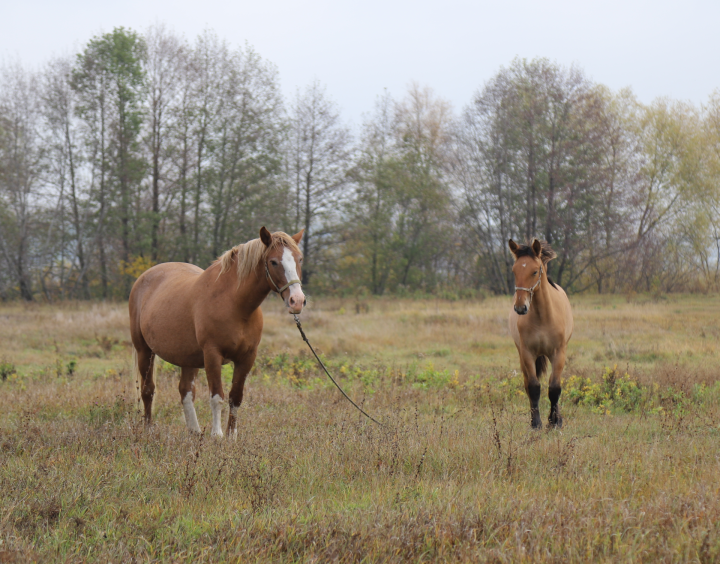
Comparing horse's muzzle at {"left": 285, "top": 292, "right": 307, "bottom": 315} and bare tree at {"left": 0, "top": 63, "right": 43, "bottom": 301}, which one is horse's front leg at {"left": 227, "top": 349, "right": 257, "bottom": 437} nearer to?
horse's muzzle at {"left": 285, "top": 292, "right": 307, "bottom": 315}

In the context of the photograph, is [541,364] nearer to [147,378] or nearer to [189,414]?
[189,414]

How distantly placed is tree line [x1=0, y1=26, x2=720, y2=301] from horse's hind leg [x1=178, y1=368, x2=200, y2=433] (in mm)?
21191

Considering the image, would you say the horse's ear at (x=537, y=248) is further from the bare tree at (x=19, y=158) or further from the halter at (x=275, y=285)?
the bare tree at (x=19, y=158)

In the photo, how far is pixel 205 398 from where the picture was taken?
7.51m

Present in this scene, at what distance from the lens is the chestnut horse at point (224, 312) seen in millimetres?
4992

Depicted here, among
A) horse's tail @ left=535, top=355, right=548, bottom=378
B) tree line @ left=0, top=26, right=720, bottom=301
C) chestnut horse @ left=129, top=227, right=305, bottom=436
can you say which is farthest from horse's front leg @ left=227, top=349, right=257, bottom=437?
tree line @ left=0, top=26, right=720, bottom=301

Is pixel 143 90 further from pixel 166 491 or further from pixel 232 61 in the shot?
pixel 166 491

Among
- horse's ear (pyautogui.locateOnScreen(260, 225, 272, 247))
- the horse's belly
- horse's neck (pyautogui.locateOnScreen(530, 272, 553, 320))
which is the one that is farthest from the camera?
horse's neck (pyautogui.locateOnScreen(530, 272, 553, 320))

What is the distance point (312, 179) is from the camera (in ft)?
96.0

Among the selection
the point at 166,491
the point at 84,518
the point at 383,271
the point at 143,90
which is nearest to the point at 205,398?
the point at 166,491

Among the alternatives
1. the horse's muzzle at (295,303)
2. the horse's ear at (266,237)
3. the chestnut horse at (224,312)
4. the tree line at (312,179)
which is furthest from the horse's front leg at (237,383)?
the tree line at (312,179)

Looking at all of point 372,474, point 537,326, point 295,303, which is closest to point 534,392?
point 537,326

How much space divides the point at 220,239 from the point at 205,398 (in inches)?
823

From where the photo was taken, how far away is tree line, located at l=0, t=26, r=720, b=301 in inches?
1005
